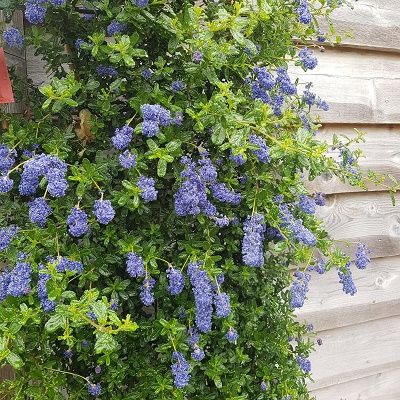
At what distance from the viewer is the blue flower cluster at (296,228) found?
1298 mm

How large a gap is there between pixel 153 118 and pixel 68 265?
14.0 inches

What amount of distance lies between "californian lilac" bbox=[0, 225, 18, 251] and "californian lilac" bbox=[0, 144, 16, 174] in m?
0.13

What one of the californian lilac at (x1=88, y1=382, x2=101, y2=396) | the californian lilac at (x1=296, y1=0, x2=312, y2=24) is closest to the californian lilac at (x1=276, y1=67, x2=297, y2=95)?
the californian lilac at (x1=296, y1=0, x2=312, y2=24)

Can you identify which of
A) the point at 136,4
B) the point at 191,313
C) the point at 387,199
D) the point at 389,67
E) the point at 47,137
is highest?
the point at 136,4

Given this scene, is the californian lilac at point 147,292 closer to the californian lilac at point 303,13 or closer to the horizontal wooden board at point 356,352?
the californian lilac at point 303,13

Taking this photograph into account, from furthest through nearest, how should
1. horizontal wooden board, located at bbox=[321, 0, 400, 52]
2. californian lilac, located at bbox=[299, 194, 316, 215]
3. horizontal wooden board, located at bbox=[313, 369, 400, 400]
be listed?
horizontal wooden board, located at bbox=[313, 369, 400, 400] → horizontal wooden board, located at bbox=[321, 0, 400, 52] → californian lilac, located at bbox=[299, 194, 316, 215]

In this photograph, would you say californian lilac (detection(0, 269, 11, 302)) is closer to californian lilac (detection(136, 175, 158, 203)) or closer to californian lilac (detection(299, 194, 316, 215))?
californian lilac (detection(136, 175, 158, 203))

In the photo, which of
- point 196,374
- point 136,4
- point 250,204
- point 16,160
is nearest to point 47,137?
point 16,160

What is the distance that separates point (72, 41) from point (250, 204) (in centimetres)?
56

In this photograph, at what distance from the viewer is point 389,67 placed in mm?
2129

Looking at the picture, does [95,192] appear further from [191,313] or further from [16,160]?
[191,313]

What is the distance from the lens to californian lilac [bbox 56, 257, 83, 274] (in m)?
1.19

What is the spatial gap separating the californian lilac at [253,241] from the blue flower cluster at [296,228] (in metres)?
0.07

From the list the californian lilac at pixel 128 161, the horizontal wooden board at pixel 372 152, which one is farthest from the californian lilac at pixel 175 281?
the horizontal wooden board at pixel 372 152
